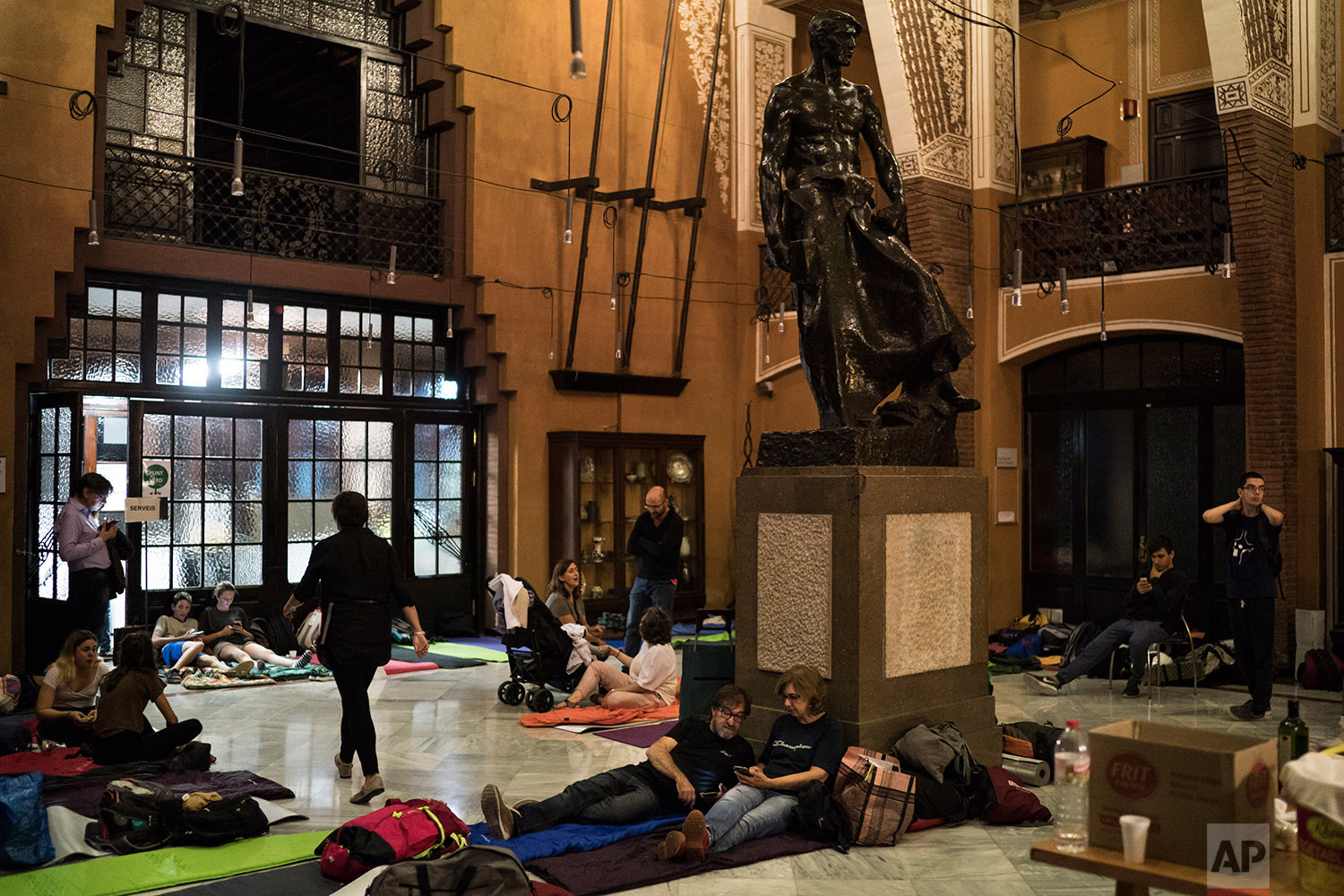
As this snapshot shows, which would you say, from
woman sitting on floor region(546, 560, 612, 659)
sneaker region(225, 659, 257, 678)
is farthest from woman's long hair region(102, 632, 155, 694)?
woman sitting on floor region(546, 560, 612, 659)

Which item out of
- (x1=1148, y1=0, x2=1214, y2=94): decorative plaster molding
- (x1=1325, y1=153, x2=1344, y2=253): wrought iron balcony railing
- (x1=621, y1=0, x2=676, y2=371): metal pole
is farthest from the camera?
(x1=1148, y1=0, x2=1214, y2=94): decorative plaster molding

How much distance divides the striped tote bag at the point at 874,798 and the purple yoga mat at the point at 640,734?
6.92 feet

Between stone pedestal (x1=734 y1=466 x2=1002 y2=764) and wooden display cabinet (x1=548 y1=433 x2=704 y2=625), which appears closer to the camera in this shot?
stone pedestal (x1=734 y1=466 x2=1002 y2=764)

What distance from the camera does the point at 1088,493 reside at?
11.9 meters

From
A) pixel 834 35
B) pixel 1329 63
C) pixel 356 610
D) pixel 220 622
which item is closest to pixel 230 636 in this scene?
pixel 220 622

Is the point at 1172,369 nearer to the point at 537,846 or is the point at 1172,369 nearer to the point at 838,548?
the point at 838,548

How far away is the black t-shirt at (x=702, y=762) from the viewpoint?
5.38 m

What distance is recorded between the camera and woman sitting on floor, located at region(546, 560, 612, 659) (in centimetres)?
874

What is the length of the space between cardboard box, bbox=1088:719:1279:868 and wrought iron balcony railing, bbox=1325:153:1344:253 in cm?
838

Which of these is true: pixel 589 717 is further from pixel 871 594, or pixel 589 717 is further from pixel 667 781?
pixel 871 594

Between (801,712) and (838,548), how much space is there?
0.78 metres

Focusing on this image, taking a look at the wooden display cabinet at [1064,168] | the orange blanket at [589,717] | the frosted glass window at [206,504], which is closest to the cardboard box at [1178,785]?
the orange blanket at [589,717]

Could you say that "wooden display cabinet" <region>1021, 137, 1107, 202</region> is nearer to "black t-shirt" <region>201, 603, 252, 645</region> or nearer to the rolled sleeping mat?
the rolled sleeping mat

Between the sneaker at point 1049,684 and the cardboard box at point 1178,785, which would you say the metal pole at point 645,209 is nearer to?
the sneaker at point 1049,684
